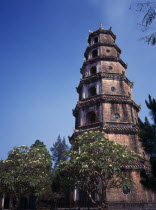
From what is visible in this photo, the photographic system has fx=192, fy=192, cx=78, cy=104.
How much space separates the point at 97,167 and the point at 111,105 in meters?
11.0

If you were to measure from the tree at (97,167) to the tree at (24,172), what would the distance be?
3733mm

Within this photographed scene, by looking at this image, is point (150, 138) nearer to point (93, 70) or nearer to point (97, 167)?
point (97, 167)

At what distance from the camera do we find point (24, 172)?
1909 centimetres

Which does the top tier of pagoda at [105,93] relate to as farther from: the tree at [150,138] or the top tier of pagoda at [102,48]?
the tree at [150,138]

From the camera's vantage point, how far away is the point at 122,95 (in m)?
26.4

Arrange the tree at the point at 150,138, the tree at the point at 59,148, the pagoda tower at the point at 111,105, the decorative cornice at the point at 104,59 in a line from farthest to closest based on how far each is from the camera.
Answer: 1. the tree at the point at 59,148
2. the decorative cornice at the point at 104,59
3. the pagoda tower at the point at 111,105
4. the tree at the point at 150,138

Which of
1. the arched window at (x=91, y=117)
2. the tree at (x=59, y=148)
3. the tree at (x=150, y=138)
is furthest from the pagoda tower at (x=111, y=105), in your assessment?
the tree at (x=59, y=148)

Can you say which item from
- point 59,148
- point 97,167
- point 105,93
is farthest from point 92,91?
point 59,148

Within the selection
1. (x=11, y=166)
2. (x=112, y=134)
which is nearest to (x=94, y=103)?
(x=112, y=134)

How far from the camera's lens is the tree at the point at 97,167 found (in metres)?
15.6

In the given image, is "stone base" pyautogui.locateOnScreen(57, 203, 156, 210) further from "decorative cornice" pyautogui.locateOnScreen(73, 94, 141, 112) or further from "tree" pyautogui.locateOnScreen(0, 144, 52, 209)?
"decorative cornice" pyautogui.locateOnScreen(73, 94, 141, 112)

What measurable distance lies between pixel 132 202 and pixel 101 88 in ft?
47.7

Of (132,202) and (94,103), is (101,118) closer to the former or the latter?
(94,103)

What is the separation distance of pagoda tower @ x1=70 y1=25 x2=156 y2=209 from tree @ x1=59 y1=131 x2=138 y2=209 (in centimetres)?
400
